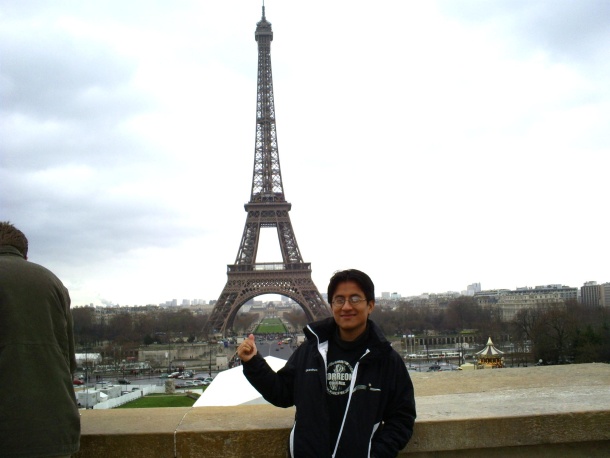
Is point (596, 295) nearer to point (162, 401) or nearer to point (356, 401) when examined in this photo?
point (162, 401)

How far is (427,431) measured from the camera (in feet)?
11.3

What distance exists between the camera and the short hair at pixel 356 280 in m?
3.25

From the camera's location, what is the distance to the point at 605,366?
20.1ft

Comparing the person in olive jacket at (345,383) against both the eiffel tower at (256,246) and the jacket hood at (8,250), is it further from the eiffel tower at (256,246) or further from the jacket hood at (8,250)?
the eiffel tower at (256,246)

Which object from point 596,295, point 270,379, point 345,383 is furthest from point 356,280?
point 596,295

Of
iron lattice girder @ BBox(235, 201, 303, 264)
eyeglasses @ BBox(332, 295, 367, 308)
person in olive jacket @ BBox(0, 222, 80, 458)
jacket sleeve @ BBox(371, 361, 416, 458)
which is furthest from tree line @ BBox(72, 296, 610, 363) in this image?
person in olive jacket @ BBox(0, 222, 80, 458)

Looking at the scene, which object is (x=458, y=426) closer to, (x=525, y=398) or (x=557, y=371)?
(x=525, y=398)

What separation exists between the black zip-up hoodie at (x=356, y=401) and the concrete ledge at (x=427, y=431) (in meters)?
0.41

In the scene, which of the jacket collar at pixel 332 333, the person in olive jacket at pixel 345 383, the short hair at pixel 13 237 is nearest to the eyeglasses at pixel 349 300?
the person in olive jacket at pixel 345 383

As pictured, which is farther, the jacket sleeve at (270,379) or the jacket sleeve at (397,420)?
the jacket sleeve at (270,379)

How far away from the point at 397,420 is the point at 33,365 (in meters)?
1.82

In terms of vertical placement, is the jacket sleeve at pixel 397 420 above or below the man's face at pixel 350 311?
below

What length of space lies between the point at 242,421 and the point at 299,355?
678 millimetres

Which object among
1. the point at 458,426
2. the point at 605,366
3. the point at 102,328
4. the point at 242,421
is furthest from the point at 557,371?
the point at 102,328
